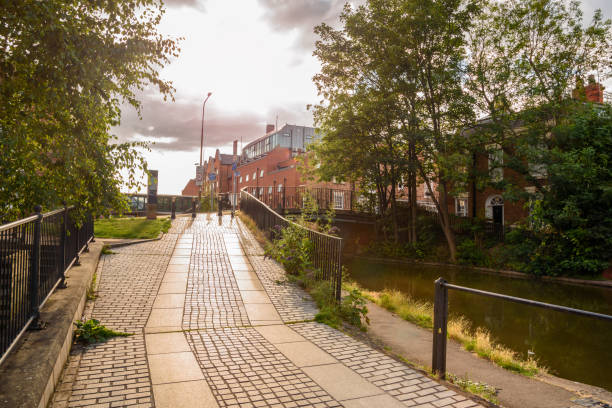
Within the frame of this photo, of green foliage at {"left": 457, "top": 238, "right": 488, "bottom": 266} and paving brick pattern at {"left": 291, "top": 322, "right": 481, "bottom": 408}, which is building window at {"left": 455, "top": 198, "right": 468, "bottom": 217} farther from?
paving brick pattern at {"left": 291, "top": 322, "right": 481, "bottom": 408}

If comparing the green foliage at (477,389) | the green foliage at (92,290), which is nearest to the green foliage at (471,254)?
the green foliage at (477,389)

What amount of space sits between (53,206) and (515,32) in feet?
74.6

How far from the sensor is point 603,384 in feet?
20.8

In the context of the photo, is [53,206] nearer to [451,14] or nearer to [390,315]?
[390,315]

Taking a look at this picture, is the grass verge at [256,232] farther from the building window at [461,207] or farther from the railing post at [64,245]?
the building window at [461,207]

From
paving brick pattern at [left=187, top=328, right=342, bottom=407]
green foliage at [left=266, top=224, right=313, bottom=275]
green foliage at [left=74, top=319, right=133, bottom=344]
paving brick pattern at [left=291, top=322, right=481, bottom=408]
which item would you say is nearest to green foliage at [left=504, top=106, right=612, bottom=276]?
green foliage at [left=266, top=224, right=313, bottom=275]

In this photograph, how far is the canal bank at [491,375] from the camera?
14.2ft

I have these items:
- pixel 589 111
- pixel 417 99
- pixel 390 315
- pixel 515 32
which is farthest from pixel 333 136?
pixel 390 315

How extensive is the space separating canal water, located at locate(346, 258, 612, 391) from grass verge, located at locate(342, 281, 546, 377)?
48 cm

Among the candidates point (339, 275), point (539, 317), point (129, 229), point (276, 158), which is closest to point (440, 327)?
point (339, 275)

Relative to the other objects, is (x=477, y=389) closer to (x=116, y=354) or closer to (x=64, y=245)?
(x=116, y=354)

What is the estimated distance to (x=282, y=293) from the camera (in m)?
7.88

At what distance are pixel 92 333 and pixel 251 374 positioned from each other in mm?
2266

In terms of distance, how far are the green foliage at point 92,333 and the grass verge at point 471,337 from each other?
5.18 metres
